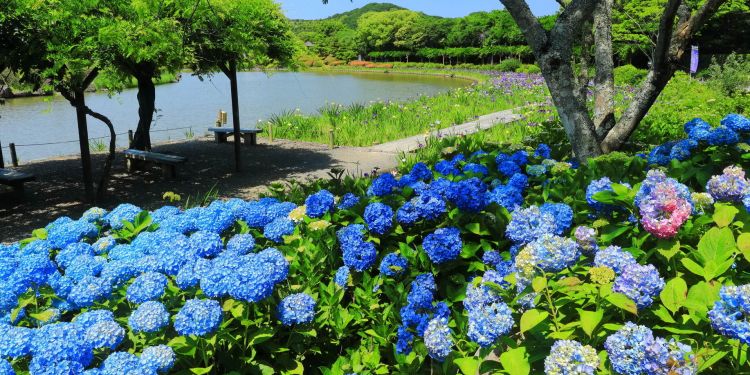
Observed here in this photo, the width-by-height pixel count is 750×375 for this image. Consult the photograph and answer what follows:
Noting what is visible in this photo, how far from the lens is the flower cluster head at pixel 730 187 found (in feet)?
6.50

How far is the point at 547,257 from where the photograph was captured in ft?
5.59

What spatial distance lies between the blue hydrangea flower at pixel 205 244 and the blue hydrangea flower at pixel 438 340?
38.6 inches

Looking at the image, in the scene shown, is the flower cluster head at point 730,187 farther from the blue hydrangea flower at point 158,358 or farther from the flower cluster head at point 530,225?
the blue hydrangea flower at point 158,358

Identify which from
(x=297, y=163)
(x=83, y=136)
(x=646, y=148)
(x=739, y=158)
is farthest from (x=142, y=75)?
(x=739, y=158)

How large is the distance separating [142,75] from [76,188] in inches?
86.3

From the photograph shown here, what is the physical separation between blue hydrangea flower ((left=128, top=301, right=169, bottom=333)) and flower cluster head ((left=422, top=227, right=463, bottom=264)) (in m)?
1.05

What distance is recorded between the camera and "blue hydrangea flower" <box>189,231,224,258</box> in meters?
2.24

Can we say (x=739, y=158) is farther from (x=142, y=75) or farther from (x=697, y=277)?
(x=142, y=75)

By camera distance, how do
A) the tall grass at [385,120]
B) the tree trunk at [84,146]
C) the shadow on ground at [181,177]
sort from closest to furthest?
the shadow on ground at [181,177] < the tree trunk at [84,146] < the tall grass at [385,120]

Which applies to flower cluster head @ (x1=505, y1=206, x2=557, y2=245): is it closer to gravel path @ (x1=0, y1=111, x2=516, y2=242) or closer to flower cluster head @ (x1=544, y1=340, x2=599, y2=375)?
flower cluster head @ (x1=544, y1=340, x2=599, y2=375)

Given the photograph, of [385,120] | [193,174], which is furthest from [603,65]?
[385,120]

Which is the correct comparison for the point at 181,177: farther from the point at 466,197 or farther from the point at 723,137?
the point at 723,137

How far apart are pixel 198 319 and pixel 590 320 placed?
3.90ft

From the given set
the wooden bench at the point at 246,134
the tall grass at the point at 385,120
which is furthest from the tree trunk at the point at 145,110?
the tall grass at the point at 385,120
